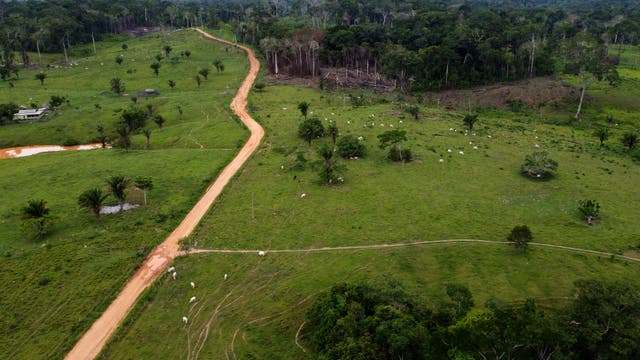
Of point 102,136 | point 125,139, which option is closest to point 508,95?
point 125,139

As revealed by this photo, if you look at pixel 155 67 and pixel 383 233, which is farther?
pixel 155 67

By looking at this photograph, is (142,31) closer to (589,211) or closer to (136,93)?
(136,93)

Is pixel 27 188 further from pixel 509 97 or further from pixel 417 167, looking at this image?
pixel 509 97

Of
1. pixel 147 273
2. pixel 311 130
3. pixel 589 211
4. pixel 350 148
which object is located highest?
pixel 311 130

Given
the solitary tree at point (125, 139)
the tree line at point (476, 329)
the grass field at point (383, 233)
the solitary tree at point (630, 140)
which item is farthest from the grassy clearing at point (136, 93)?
the solitary tree at point (630, 140)

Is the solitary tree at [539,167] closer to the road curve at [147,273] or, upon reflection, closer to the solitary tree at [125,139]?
the road curve at [147,273]

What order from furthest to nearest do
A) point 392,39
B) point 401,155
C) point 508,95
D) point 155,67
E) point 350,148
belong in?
point 392,39 < point 155,67 < point 508,95 < point 350,148 < point 401,155
